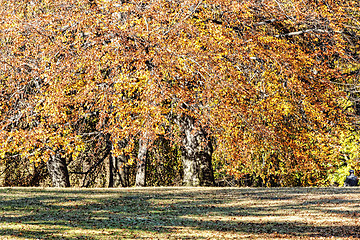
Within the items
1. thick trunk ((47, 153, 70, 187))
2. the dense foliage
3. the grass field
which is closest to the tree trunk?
the dense foliage

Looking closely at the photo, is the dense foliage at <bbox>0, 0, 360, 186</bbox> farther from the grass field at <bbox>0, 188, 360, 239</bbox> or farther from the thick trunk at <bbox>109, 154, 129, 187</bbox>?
the thick trunk at <bbox>109, 154, 129, 187</bbox>

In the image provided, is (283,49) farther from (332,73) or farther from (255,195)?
A: (255,195)

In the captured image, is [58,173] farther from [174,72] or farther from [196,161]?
Answer: [174,72]

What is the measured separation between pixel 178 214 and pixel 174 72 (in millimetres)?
4421

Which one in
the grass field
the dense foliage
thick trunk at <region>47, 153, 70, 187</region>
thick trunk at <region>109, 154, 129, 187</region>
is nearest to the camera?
the grass field

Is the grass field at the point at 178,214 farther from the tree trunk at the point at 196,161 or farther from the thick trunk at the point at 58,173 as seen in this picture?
the thick trunk at the point at 58,173

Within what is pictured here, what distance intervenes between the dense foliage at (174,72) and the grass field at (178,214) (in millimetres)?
2067

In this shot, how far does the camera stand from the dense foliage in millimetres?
14703

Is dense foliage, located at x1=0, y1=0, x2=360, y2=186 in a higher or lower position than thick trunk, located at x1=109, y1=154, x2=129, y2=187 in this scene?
higher

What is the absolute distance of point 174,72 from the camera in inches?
561

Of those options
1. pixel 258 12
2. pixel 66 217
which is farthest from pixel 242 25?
pixel 66 217

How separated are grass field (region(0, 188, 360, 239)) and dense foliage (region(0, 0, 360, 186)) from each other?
6.78 feet

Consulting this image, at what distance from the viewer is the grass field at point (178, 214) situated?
920 cm

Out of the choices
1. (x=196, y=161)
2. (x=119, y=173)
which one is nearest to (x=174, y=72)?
(x=196, y=161)
